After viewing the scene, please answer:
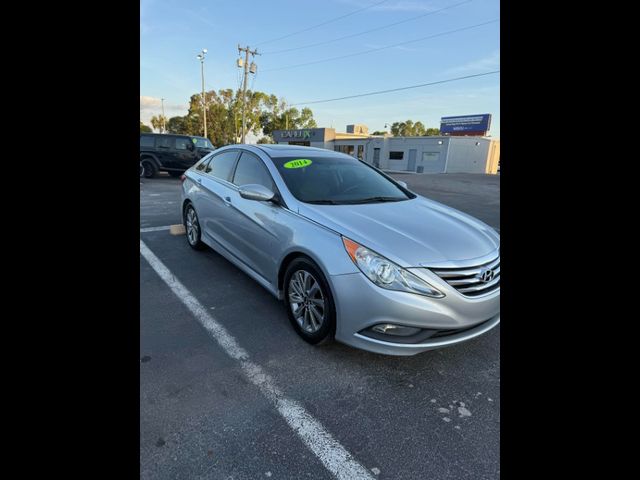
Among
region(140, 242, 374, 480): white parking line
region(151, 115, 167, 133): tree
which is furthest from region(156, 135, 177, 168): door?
region(151, 115, 167, 133): tree

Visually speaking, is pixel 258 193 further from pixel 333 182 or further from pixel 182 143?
pixel 182 143

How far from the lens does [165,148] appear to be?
1385cm

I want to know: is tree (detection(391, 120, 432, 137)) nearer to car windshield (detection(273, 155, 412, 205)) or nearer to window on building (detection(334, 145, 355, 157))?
window on building (detection(334, 145, 355, 157))

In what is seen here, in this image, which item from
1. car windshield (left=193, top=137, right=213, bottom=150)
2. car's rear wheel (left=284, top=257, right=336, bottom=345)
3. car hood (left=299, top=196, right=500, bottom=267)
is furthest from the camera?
car windshield (left=193, top=137, right=213, bottom=150)

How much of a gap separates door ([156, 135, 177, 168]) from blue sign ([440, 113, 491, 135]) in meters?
39.0

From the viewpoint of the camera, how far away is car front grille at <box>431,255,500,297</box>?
2348 mm

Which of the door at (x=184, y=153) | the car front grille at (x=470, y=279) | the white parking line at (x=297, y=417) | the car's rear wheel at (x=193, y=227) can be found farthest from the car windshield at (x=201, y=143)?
the car front grille at (x=470, y=279)

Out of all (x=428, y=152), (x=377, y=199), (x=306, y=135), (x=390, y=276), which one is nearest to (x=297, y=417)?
(x=390, y=276)

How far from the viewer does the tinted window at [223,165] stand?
4.21 meters

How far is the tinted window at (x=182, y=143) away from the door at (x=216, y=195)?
10.3m

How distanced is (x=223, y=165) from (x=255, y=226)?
1.43m

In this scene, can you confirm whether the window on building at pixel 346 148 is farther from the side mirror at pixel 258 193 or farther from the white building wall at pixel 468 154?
the side mirror at pixel 258 193
